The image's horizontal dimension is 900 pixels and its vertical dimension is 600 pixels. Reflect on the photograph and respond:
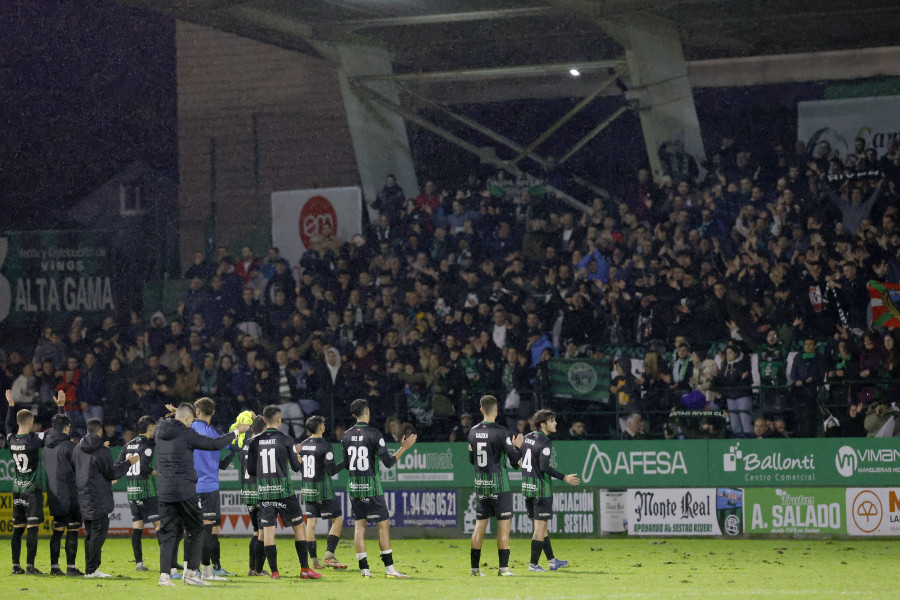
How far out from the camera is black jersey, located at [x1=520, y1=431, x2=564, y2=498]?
53.1 feet

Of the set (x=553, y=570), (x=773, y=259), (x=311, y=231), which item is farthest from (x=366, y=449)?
(x=311, y=231)

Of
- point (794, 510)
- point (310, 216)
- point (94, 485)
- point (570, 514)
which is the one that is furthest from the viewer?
point (310, 216)

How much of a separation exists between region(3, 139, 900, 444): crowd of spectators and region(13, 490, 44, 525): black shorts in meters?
6.62

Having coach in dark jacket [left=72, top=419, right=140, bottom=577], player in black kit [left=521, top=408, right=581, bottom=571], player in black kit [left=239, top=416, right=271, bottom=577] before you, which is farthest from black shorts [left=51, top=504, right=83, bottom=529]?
player in black kit [left=521, top=408, right=581, bottom=571]

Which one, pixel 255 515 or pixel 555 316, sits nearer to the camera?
pixel 255 515

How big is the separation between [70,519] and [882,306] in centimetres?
1325

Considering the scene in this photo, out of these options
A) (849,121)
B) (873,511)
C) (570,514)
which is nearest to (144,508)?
(570,514)

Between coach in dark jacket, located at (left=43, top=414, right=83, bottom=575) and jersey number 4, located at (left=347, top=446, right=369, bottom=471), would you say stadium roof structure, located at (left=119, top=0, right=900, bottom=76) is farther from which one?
jersey number 4, located at (left=347, top=446, right=369, bottom=471)

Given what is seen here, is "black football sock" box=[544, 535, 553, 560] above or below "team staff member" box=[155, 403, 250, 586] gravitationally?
below

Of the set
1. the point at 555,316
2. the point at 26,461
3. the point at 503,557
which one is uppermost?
the point at 555,316

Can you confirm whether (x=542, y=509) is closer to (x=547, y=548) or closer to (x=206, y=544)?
(x=547, y=548)

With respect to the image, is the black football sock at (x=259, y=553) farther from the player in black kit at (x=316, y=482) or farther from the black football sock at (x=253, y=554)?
the player in black kit at (x=316, y=482)

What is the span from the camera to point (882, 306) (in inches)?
842

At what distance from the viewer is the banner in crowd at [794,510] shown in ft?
67.9
